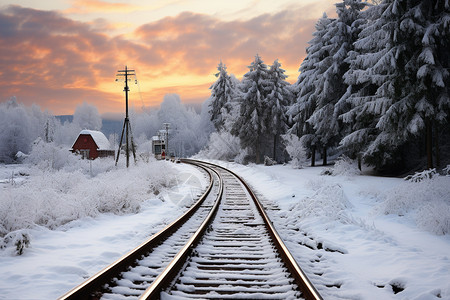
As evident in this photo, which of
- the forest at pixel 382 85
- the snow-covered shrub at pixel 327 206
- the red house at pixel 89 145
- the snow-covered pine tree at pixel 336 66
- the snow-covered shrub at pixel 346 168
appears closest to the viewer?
the snow-covered shrub at pixel 327 206

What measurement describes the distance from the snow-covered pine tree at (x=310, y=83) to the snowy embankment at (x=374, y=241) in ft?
53.2

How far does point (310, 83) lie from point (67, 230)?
23.4 meters

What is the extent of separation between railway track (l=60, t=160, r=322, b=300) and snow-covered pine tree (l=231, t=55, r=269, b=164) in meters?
29.1

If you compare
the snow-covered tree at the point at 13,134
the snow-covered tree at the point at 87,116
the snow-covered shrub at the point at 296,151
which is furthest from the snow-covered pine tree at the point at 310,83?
the snow-covered tree at the point at 87,116

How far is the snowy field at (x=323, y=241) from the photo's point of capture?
4426 millimetres

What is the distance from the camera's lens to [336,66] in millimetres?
22594

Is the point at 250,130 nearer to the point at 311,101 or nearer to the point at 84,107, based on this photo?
the point at 311,101

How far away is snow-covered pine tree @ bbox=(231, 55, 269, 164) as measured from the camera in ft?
118

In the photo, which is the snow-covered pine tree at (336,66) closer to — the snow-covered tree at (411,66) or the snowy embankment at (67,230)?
the snow-covered tree at (411,66)

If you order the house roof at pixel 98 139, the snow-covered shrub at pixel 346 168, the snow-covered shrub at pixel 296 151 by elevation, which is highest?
the house roof at pixel 98 139

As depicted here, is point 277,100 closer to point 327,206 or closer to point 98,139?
point 327,206

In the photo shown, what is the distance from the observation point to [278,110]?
117ft

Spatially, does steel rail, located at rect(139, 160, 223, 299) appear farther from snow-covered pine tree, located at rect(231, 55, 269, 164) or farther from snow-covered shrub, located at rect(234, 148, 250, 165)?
snow-covered shrub, located at rect(234, 148, 250, 165)

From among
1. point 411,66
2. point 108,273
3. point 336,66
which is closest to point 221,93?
point 336,66
